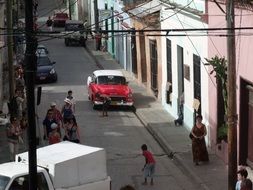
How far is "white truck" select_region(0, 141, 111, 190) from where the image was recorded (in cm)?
1456

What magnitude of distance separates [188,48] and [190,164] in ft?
20.3

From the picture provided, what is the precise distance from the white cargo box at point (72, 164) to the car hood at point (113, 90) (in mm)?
15110

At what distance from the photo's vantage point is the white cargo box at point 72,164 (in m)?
15.0

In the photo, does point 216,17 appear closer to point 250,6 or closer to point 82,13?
point 250,6

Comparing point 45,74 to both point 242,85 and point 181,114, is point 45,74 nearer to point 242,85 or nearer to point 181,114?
point 181,114

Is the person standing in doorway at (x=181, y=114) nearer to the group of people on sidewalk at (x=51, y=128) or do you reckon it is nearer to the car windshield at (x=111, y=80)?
the group of people on sidewalk at (x=51, y=128)

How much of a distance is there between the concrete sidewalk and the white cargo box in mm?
4010

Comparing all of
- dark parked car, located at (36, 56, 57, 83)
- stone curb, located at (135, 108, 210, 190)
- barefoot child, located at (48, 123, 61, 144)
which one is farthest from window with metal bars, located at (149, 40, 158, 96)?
barefoot child, located at (48, 123, 61, 144)

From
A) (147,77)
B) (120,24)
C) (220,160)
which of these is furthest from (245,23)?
(120,24)

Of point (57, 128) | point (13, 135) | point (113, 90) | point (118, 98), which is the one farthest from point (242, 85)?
point (113, 90)

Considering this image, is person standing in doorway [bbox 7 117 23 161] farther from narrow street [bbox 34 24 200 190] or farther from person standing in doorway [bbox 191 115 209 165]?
person standing in doorway [bbox 191 115 209 165]

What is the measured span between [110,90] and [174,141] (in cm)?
756

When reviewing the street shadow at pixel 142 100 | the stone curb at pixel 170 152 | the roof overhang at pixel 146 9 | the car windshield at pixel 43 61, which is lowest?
the stone curb at pixel 170 152

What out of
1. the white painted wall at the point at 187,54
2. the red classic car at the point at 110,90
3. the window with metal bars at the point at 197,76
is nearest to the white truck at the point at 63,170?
the white painted wall at the point at 187,54
